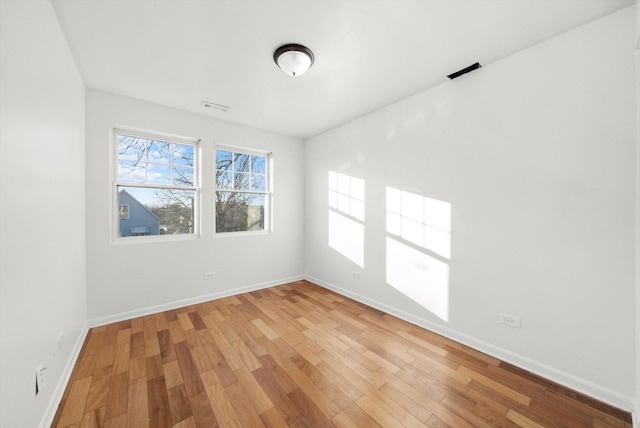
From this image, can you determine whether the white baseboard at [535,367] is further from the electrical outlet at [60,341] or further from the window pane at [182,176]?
the window pane at [182,176]

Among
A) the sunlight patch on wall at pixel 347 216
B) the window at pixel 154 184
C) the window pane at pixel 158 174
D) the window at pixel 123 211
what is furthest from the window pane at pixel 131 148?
the sunlight patch on wall at pixel 347 216

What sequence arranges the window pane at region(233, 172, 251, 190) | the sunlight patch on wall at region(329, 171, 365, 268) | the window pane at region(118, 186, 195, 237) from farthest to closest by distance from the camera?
1. the window pane at region(233, 172, 251, 190)
2. the sunlight patch on wall at region(329, 171, 365, 268)
3. the window pane at region(118, 186, 195, 237)

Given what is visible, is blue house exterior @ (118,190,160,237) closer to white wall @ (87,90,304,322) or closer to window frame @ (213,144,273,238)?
white wall @ (87,90,304,322)

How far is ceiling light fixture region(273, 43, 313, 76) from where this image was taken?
6.42ft

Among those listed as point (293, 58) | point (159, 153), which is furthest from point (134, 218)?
point (293, 58)

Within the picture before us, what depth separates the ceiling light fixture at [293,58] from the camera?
1957 mm

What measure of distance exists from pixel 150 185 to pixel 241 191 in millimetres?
1202

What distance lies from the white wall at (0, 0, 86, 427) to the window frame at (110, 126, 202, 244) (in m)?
0.87

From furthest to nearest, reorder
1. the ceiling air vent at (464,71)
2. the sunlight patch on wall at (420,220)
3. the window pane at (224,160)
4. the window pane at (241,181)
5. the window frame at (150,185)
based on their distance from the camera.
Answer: the window pane at (241,181), the window pane at (224,160), the window frame at (150,185), the sunlight patch on wall at (420,220), the ceiling air vent at (464,71)

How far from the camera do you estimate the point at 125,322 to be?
2764 mm

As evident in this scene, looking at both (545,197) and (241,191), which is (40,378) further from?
(545,197)

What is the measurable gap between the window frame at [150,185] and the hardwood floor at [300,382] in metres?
1.01

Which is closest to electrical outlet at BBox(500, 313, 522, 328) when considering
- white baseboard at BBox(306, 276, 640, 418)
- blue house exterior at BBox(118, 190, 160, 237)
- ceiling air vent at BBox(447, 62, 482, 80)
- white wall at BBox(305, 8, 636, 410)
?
white wall at BBox(305, 8, 636, 410)

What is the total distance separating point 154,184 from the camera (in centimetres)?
310
